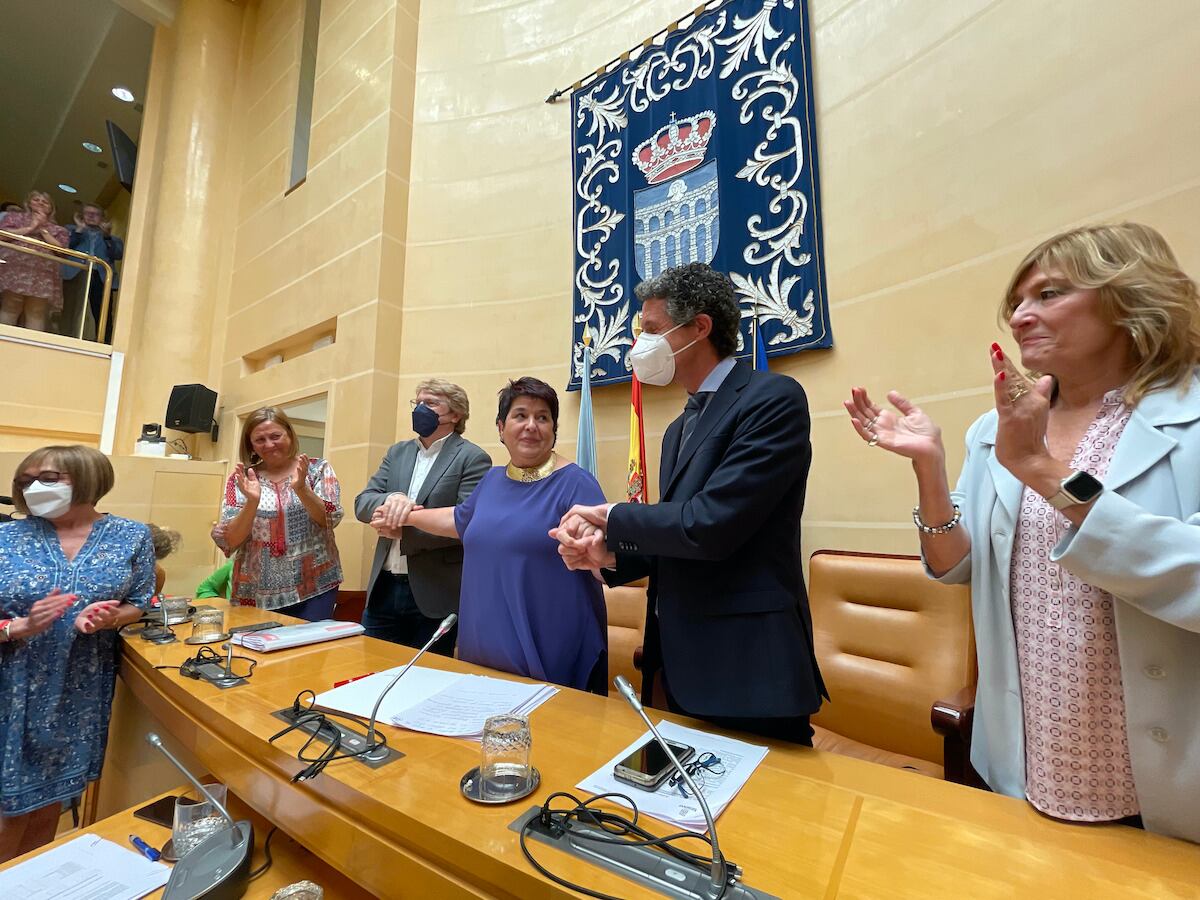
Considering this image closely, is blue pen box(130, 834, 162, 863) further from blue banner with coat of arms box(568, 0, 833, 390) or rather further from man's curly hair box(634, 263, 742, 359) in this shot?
blue banner with coat of arms box(568, 0, 833, 390)

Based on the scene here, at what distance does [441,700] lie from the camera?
1182 mm

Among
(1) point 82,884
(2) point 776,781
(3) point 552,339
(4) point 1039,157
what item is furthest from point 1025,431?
(3) point 552,339

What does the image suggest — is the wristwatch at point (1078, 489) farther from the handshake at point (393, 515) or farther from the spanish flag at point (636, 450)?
the spanish flag at point (636, 450)

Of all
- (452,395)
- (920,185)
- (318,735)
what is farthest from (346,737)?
(920,185)

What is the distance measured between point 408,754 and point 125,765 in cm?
156

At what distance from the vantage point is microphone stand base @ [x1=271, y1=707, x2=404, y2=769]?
2.96ft

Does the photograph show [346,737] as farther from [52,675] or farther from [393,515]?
[52,675]

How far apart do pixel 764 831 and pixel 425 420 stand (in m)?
2.09

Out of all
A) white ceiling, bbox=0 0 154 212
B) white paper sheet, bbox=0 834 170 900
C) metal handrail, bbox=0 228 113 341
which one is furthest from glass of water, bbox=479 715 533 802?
white ceiling, bbox=0 0 154 212

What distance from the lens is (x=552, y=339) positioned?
131 inches

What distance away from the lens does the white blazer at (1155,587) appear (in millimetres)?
663

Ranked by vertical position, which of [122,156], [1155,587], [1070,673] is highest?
[122,156]

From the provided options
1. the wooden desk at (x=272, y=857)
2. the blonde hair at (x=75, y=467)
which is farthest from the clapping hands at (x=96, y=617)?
the wooden desk at (x=272, y=857)

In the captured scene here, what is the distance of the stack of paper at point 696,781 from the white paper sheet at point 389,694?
492mm
